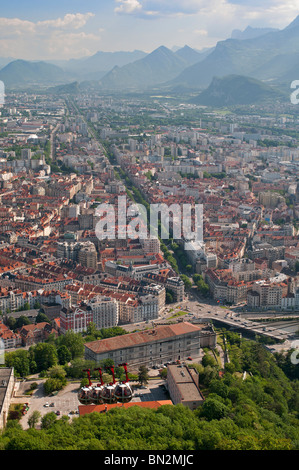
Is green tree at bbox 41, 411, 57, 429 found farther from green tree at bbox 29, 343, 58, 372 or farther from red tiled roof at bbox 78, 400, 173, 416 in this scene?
green tree at bbox 29, 343, 58, 372

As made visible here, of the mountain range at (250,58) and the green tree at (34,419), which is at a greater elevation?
the mountain range at (250,58)

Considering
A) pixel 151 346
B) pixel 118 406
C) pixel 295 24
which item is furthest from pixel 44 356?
pixel 295 24

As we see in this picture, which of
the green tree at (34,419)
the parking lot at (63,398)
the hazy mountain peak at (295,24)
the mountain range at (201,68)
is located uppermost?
the hazy mountain peak at (295,24)

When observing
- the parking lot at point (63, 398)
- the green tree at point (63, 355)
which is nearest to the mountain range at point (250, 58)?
the green tree at point (63, 355)

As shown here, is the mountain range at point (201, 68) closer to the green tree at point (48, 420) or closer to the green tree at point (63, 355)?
the green tree at point (63, 355)

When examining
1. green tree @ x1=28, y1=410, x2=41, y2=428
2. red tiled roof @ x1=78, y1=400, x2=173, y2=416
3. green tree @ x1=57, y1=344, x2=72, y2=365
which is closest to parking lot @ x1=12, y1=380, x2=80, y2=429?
green tree @ x1=28, y1=410, x2=41, y2=428

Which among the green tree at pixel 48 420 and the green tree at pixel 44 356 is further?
the green tree at pixel 44 356
